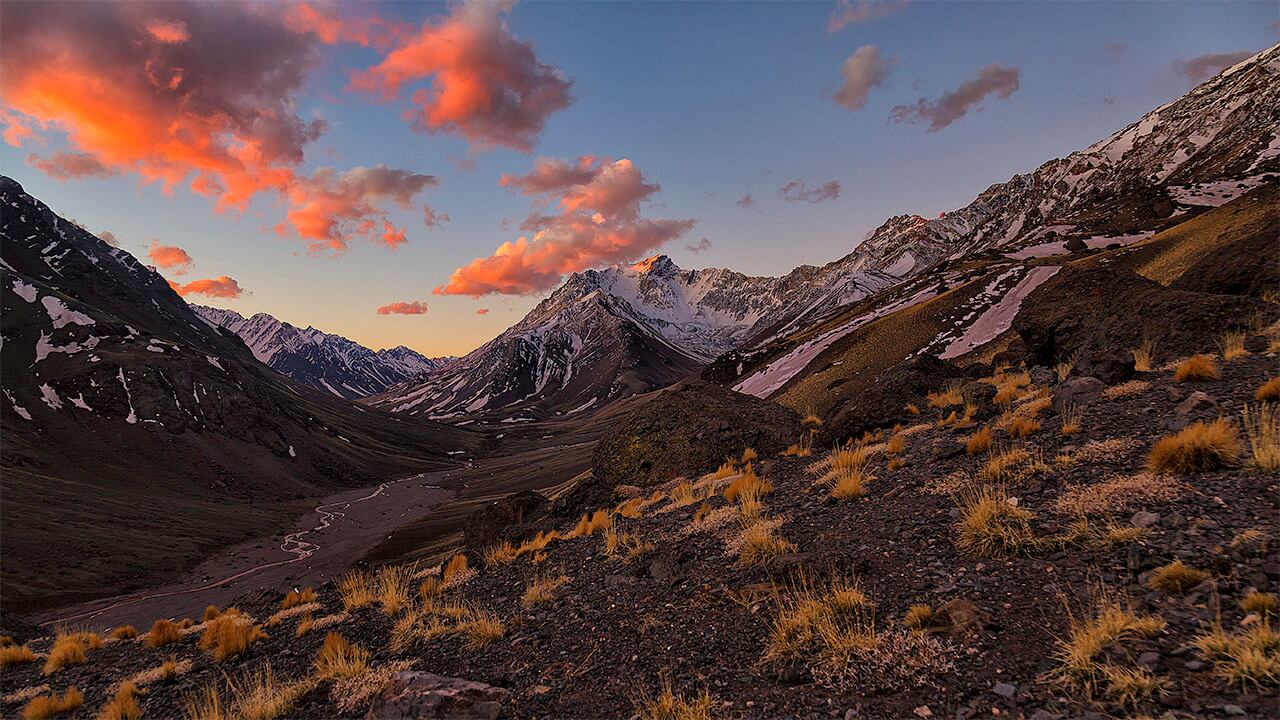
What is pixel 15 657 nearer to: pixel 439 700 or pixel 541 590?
pixel 541 590

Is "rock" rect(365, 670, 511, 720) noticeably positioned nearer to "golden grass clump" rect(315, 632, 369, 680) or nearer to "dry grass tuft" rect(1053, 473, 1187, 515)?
"golden grass clump" rect(315, 632, 369, 680)

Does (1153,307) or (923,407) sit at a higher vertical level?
(1153,307)

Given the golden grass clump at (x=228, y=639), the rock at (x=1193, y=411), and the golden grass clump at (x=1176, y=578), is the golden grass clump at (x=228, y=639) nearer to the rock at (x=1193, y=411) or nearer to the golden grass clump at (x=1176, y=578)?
the golden grass clump at (x=1176, y=578)

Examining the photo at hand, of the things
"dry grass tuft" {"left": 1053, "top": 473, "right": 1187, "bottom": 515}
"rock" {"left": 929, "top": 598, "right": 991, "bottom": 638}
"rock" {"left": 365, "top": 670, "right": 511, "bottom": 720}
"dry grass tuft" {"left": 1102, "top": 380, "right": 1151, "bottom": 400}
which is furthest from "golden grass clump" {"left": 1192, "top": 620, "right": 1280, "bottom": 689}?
"dry grass tuft" {"left": 1102, "top": 380, "right": 1151, "bottom": 400}

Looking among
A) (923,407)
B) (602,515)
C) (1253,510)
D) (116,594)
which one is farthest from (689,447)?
(116,594)

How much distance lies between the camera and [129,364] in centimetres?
12038

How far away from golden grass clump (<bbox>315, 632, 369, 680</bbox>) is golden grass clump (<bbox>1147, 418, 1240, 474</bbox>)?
13.1m

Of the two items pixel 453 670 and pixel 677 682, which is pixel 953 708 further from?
pixel 453 670

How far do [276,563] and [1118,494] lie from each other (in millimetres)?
84461

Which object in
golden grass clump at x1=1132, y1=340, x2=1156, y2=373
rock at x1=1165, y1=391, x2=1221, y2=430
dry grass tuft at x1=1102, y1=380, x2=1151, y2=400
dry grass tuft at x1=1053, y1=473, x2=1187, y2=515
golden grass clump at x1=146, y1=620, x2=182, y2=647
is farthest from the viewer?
golden grass clump at x1=1132, y1=340, x2=1156, y2=373

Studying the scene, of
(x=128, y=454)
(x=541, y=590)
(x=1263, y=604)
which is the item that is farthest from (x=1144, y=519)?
(x=128, y=454)

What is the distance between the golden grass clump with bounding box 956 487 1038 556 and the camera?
7172 mm

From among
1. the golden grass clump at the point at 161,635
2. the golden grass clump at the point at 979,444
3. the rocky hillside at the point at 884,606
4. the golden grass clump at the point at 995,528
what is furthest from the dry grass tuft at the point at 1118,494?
the golden grass clump at the point at 161,635

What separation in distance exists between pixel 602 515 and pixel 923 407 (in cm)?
1213
